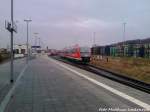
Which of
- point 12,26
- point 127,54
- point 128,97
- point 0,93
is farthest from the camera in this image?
point 127,54

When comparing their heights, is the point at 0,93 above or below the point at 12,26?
below

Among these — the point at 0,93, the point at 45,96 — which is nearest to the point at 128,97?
the point at 45,96

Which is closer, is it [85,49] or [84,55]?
[84,55]

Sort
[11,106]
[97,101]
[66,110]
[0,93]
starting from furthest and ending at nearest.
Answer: [0,93] < [97,101] < [11,106] < [66,110]

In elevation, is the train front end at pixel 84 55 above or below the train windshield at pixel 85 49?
below

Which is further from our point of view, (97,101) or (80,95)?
(80,95)

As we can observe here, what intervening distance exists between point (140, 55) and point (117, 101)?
53.5 m

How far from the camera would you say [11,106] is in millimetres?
11258

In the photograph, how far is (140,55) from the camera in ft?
212

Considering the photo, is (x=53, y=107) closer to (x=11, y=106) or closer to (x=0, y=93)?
(x=11, y=106)

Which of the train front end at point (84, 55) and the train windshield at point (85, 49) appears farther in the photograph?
the train windshield at point (85, 49)

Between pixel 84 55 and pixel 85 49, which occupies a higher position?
pixel 85 49

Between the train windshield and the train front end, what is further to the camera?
the train windshield

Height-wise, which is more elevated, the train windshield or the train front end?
the train windshield
